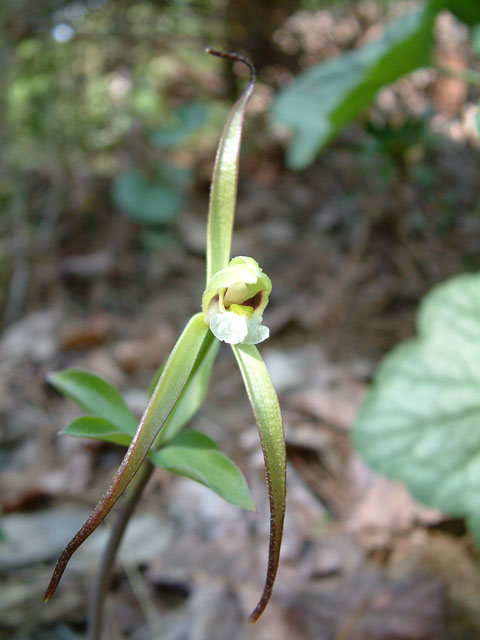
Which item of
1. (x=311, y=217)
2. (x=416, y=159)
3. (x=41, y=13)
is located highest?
(x=41, y=13)

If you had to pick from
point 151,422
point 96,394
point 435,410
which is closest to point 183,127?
point 435,410

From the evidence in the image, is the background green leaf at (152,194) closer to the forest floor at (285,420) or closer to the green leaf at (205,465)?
the forest floor at (285,420)

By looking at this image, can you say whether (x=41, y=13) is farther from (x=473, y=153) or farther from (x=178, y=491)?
(x=178, y=491)

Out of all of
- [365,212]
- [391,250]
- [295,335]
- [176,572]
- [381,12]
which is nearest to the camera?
[176,572]

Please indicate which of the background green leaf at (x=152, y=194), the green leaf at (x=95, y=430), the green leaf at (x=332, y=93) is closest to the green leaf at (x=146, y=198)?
the background green leaf at (x=152, y=194)

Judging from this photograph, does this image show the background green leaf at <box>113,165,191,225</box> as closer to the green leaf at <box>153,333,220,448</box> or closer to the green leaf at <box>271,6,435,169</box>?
the green leaf at <box>271,6,435,169</box>

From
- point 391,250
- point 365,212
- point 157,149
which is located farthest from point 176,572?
point 157,149
